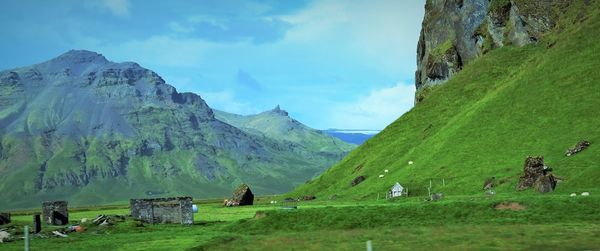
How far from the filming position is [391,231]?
59625mm

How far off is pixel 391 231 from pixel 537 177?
41.6m

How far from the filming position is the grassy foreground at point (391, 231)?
49591mm

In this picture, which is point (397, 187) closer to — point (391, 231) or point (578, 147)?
point (578, 147)

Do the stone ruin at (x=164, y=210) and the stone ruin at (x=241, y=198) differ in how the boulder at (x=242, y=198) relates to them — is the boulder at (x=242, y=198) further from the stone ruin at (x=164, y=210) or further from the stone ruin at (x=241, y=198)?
the stone ruin at (x=164, y=210)

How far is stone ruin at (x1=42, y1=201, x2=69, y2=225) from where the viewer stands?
99037mm

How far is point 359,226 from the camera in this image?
219 feet

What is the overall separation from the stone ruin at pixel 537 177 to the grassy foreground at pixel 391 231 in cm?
2143

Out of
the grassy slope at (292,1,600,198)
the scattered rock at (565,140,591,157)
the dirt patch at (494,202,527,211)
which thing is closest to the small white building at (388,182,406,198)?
the grassy slope at (292,1,600,198)

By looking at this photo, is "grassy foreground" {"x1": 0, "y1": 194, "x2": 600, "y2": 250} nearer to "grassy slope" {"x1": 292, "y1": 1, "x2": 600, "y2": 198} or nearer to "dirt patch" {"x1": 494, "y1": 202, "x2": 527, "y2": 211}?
"dirt patch" {"x1": 494, "y1": 202, "x2": 527, "y2": 211}

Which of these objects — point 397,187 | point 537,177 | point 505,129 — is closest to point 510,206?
point 537,177

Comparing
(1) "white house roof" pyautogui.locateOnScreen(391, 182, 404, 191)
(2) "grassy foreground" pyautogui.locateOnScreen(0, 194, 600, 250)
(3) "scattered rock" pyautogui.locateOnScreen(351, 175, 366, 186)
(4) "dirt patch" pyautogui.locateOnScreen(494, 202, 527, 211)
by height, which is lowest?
(2) "grassy foreground" pyautogui.locateOnScreen(0, 194, 600, 250)

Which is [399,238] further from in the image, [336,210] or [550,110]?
[550,110]

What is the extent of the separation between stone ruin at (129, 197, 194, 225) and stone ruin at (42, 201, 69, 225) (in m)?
14.0

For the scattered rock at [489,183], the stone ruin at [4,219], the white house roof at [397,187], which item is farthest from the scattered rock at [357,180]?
the stone ruin at [4,219]
